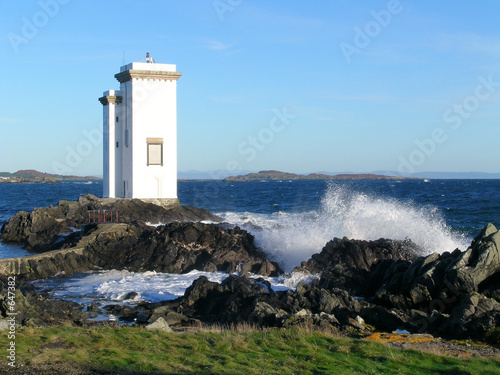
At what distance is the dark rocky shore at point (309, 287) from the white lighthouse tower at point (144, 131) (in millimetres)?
9520

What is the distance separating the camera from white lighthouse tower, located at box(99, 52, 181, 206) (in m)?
32.6

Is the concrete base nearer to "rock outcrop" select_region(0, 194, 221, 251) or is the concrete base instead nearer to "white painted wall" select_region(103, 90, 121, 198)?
"rock outcrop" select_region(0, 194, 221, 251)

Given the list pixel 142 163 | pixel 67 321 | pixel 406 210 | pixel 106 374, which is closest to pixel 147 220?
pixel 142 163

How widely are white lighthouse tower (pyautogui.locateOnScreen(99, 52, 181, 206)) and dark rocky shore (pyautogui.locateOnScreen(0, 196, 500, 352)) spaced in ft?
31.2

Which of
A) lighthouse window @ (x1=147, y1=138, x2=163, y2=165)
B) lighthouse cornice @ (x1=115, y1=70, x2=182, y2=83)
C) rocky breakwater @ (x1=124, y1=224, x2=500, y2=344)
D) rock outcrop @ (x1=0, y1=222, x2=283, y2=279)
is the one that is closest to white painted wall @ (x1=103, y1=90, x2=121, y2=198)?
lighthouse cornice @ (x1=115, y1=70, x2=182, y2=83)

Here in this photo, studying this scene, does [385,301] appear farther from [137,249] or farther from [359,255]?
[137,249]

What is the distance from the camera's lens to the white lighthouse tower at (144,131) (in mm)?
32594

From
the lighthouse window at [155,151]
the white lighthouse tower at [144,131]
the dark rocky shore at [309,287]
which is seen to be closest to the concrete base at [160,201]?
the white lighthouse tower at [144,131]

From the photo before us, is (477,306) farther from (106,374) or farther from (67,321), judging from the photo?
(67,321)

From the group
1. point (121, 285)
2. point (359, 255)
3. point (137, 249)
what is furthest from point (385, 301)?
point (137, 249)

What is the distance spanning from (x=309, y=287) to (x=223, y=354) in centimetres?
599

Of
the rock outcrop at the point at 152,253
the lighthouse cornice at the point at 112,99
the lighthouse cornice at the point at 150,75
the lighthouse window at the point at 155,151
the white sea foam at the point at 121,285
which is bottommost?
the white sea foam at the point at 121,285

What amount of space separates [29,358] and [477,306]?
8689 millimetres

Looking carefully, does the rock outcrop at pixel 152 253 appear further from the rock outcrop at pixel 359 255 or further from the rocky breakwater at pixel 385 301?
the rocky breakwater at pixel 385 301
